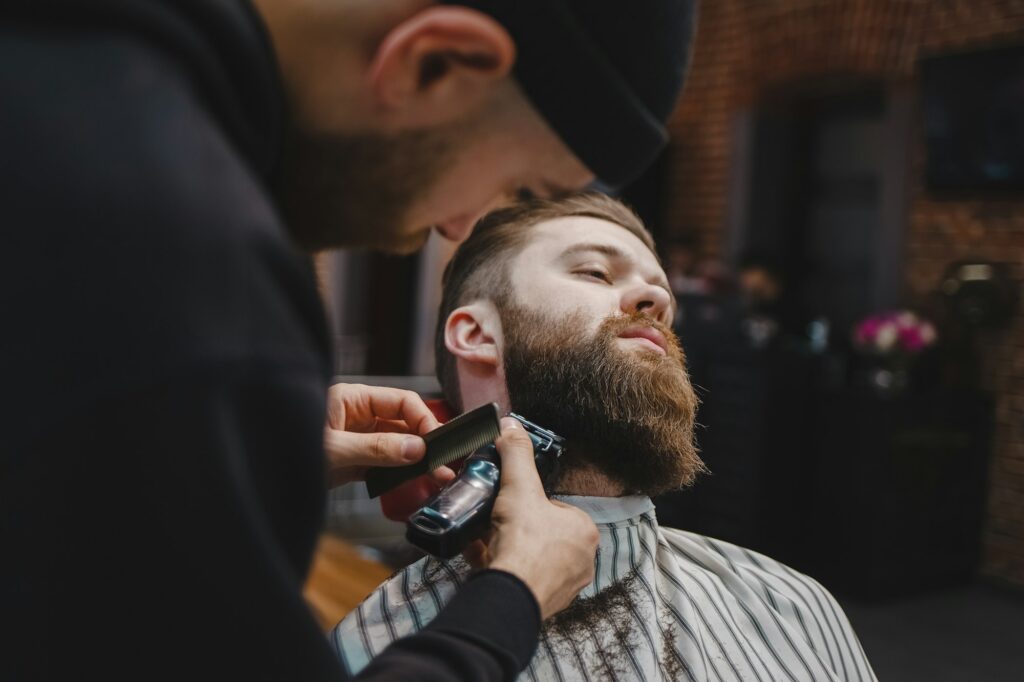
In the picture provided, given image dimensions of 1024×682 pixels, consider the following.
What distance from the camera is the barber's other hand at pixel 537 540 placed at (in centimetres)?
84

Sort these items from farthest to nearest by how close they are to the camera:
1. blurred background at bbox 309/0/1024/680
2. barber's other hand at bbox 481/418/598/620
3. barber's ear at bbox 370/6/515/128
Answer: blurred background at bbox 309/0/1024/680, barber's other hand at bbox 481/418/598/620, barber's ear at bbox 370/6/515/128

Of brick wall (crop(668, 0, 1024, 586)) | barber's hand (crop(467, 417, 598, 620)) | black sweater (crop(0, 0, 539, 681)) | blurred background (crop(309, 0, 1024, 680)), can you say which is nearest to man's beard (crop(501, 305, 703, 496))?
barber's hand (crop(467, 417, 598, 620))

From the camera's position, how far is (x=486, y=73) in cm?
63

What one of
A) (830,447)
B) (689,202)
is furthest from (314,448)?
(689,202)

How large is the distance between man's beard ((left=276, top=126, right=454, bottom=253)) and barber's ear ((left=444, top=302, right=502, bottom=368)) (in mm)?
720

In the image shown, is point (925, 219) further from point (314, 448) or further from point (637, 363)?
point (314, 448)

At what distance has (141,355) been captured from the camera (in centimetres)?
47

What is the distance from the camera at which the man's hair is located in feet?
4.75

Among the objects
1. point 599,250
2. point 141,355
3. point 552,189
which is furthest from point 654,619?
point 141,355

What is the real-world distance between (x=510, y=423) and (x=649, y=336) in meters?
0.26

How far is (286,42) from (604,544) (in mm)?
901

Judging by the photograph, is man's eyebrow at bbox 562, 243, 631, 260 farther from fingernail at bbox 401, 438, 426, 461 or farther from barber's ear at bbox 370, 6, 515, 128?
barber's ear at bbox 370, 6, 515, 128

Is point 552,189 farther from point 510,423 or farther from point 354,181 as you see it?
point 510,423

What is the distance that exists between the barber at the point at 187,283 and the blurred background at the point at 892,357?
2.91 m
